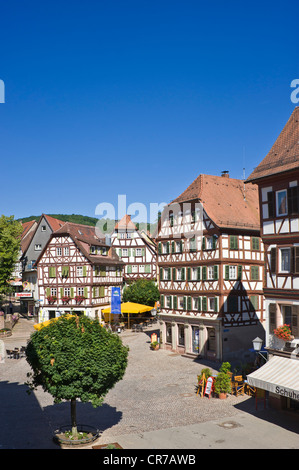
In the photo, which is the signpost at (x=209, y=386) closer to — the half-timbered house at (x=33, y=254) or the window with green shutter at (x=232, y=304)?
the window with green shutter at (x=232, y=304)

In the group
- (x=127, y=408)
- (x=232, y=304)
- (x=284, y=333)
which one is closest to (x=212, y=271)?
(x=232, y=304)

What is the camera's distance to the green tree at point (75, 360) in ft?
50.7

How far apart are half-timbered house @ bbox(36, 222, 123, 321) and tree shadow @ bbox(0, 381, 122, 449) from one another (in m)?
25.3

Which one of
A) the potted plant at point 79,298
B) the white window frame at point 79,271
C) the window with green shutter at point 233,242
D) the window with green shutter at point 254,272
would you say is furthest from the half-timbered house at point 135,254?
the window with green shutter at point 233,242

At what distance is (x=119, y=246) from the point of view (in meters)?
61.7

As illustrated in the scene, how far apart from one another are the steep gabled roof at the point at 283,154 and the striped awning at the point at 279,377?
27.5ft

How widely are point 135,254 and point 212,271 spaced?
27871 millimetres

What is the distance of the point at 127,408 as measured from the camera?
21.8m

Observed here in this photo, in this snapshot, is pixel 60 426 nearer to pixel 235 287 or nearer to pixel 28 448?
pixel 28 448

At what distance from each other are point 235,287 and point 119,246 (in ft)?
95.9

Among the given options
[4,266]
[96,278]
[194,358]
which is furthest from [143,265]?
[194,358]

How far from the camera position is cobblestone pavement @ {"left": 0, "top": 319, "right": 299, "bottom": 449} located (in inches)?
717

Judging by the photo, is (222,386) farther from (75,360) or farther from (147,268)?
(147,268)

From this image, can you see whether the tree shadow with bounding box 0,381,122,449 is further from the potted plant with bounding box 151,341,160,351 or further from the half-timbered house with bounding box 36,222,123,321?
the half-timbered house with bounding box 36,222,123,321
